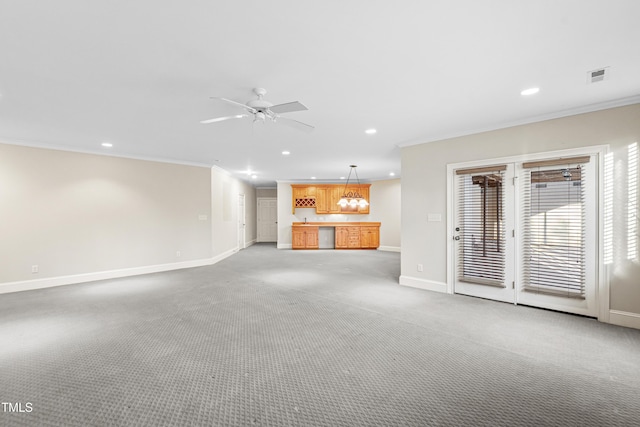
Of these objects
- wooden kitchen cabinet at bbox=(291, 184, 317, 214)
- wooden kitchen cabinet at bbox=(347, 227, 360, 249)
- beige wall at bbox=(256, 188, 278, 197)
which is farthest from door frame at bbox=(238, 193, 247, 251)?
wooden kitchen cabinet at bbox=(347, 227, 360, 249)

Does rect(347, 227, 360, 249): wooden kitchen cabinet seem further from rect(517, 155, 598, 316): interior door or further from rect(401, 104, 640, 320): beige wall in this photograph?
rect(517, 155, 598, 316): interior door

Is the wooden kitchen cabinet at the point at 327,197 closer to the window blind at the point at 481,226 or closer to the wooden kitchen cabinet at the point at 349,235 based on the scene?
the wooden kitchen cabinet at the point at 349,235

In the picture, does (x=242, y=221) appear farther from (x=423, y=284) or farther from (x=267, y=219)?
(x=423, y=284)

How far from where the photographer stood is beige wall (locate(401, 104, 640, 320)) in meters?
3.35

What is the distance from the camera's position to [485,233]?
433cm

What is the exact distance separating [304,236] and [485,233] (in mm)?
7206

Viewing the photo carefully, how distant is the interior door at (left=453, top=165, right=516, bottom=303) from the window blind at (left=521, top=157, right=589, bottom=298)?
0.20 m

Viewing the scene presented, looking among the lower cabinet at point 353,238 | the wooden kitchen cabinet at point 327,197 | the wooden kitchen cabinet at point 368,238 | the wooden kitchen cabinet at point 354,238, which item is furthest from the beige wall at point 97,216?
the wooden kitchen cabinet at point 368,238

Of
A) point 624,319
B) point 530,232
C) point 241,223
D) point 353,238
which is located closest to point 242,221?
point 241,223

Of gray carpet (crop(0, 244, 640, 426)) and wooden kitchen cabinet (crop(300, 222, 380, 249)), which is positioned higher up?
wooden kitchen cabinet (crop(300, 222, 380, 249))

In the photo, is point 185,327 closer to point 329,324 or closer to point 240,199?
point 329,324

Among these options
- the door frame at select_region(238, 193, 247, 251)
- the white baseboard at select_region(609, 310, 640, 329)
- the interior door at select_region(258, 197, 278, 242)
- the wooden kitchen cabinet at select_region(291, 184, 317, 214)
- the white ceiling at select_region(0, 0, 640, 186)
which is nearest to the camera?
the white ceiling at select_region(0, 0, 640, 186)

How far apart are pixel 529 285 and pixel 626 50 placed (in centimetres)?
289

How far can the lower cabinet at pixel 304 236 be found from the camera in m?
10.8
